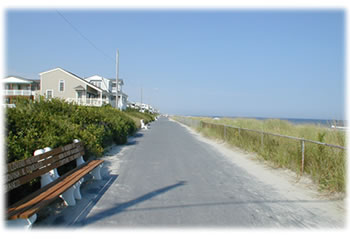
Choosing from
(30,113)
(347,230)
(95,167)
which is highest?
(30,113)

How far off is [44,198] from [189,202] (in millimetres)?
2454

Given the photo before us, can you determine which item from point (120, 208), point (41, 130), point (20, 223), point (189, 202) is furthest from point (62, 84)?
point (20, 223)

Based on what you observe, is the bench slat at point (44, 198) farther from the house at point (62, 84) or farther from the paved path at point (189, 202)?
the house at point (62, 84)

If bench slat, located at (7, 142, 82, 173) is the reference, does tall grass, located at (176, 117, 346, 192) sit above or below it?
below

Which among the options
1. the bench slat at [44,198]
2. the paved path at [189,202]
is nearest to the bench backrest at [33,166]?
the bench slat at [44,198]

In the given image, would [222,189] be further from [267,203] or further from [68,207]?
[68,207]

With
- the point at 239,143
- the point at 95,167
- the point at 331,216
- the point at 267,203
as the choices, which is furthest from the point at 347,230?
the point at 239,143

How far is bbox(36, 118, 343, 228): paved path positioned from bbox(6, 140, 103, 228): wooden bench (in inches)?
15.6

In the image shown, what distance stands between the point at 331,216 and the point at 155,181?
12.1 ft

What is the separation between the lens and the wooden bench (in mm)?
3605

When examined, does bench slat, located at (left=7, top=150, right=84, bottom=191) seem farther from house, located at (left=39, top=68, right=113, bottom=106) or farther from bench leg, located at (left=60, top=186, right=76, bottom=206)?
house, located at (left=39, top=68, right=113, bottom=106)

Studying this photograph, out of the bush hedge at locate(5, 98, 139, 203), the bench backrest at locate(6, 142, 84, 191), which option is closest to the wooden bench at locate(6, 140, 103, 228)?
the bench backrest at locate(6, 142, 84, 191)

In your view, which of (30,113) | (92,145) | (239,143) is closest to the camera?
(30,113)

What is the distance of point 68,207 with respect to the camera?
4.84 meters
